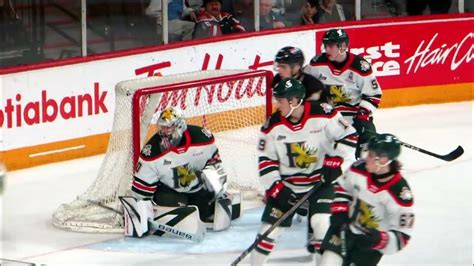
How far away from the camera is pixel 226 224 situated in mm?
8312

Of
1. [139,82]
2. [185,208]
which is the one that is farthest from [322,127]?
[139,82]

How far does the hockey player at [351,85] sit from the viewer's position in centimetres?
858

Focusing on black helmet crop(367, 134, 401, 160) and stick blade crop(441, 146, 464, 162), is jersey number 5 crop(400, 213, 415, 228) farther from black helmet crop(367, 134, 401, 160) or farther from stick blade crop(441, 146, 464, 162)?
stick blade crop(441, 146, 464, 162)

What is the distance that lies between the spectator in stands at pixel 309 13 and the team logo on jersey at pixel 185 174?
3751 millimetres

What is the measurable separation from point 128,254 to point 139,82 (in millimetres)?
1295

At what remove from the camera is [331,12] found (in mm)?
11797

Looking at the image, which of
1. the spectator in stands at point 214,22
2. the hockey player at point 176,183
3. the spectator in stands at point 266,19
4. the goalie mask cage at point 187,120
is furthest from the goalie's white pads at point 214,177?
the spectator in stands at point 266,19

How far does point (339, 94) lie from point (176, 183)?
1.25 m

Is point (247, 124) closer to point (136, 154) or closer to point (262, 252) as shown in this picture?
point (136, 154)

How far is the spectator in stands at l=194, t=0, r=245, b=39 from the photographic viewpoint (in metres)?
10.9

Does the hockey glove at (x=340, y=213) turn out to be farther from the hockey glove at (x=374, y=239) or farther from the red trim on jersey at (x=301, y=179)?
the red trim on jersey at (x=301, y=179)

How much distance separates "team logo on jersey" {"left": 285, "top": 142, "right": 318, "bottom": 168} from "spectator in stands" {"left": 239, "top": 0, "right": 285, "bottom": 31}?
4116 mm

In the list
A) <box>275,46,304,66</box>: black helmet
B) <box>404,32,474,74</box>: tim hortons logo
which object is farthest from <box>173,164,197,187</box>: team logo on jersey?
<box>404,32,474,74</box>: tim hortons logo

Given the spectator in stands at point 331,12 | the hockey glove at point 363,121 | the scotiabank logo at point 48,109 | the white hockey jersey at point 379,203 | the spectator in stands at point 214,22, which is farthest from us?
the spectator in stands at point 331,12
